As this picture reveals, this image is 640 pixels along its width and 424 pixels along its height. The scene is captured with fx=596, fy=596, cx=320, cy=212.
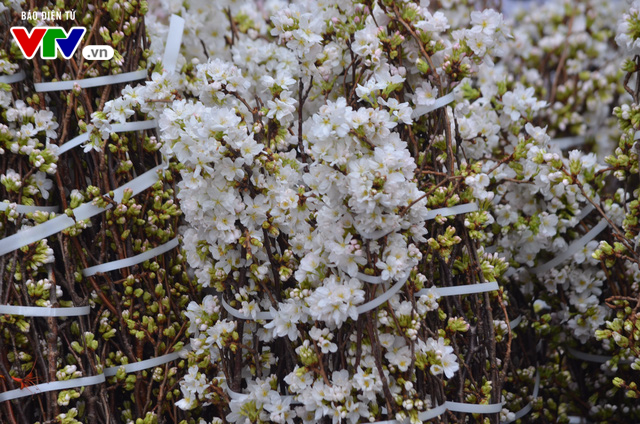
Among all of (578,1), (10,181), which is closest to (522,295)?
(10,181)

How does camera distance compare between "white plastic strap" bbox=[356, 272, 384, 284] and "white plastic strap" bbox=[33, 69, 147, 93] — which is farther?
"white plastic strap" bbox=[33, 69, 147, 93]

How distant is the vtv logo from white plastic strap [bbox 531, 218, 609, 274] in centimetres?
117

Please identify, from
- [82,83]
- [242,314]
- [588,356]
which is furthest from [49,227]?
[588,356]

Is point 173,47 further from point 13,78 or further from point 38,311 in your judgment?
point 38,311

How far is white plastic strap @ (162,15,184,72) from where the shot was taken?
137 centimetres

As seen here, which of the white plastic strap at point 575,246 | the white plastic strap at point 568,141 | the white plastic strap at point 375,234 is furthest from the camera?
the white plastic strap at point 568,141

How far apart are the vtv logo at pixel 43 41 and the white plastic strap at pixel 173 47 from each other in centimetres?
20

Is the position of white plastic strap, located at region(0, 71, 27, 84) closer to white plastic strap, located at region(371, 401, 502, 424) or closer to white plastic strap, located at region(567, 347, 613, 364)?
white plastic strap, located at region(371, 401, 502, 424)

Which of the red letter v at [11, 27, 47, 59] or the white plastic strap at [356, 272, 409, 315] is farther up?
the red letter v at [11, 27, 47, 59]

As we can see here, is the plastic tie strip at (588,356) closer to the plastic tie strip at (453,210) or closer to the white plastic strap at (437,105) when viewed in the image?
the plastic tie strip at (453,210)

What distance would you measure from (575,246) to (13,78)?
129cm

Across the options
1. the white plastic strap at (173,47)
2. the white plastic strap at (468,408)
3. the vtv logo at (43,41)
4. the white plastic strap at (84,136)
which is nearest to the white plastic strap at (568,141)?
the white plastic strap at (468,408)

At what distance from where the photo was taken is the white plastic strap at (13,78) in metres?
1.23

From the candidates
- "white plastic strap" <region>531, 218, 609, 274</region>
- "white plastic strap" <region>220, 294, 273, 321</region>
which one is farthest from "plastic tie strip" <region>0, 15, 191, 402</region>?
"white plastic strap" <region>531, 218, 609, 274</region>
